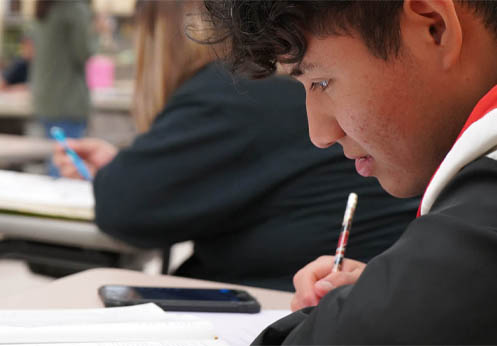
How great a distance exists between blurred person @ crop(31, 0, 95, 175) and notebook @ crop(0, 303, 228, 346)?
122 inches

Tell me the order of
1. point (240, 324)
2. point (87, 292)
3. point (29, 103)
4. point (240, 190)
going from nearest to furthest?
point (240, 324) < point (87, 292) < point (240, 190) < point (29, 103)

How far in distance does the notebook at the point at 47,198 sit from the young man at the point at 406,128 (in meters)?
0.83

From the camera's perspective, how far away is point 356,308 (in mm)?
445

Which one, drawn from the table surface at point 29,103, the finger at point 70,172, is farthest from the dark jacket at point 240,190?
the table surface at point 29,103

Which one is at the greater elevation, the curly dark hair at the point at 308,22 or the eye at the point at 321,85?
the curly dark hair at the point at 308,22

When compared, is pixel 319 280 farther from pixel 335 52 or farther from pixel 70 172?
pixel 70 172

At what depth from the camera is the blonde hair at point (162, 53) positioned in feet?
4.96

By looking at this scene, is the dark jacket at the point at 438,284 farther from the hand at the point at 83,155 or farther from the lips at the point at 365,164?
the hand at the point at 83,155

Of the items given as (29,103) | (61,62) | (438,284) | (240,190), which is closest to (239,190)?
(240,190)

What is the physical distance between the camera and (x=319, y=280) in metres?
0.87

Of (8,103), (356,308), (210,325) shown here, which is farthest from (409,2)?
(8,103)

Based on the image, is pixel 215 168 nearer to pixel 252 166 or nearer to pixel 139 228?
pixel 252 166

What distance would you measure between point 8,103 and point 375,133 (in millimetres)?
3731

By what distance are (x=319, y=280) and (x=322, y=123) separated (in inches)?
10.9
